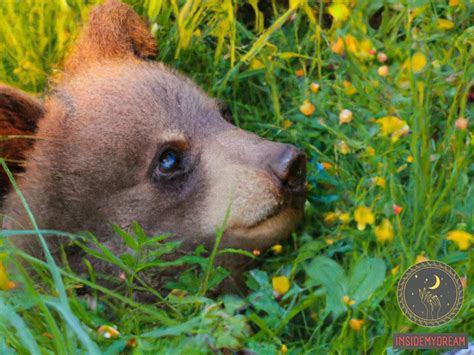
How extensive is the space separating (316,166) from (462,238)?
96 cm

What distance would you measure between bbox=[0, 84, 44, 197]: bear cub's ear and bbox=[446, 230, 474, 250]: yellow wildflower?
1.68 meters

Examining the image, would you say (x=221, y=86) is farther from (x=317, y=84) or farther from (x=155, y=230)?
(x=155, y=230)

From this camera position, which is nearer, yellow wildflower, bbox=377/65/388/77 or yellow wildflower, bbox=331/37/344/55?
yellow wildflower, bbox=377/65/388/77

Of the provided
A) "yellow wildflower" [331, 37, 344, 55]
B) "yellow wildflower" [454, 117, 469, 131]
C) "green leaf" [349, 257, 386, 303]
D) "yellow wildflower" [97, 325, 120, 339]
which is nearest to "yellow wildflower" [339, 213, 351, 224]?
"green leaf" [349, 257, 386, 303]

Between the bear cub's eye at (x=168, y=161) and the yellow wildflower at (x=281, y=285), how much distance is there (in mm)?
644

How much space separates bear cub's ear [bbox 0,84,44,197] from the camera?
10.8 feet

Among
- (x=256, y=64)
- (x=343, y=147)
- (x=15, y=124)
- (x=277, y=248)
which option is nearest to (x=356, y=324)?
(x=277, y=248)

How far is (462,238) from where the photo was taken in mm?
2938

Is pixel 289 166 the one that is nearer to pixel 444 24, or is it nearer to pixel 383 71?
pixel 383 71

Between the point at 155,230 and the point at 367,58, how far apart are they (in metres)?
1.24

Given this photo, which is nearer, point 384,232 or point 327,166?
point 384,232

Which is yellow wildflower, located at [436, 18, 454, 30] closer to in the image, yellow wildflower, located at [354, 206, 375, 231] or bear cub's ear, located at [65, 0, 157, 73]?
yellow wildflower, located at [354, 206, 375, 231]

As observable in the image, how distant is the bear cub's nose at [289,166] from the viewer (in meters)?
3.15

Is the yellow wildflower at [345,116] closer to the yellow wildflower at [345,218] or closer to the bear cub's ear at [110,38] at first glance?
the yellow wildflower at [345,218]
